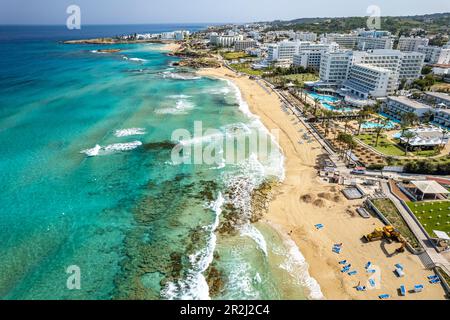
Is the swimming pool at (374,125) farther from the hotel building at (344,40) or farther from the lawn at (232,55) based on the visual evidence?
the hotel building at (344,40)

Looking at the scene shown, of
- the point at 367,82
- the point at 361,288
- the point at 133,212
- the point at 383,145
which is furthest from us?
the point at 367,82

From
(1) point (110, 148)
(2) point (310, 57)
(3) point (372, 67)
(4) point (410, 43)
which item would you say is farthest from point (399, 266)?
(4) point (410, 43)

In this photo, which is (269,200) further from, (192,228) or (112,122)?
(112,122)

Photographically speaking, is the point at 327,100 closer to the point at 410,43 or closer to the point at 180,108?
the point at 180,108

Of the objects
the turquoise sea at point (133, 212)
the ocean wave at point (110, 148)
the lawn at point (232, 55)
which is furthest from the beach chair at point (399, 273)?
the lawn at point (232, 55)

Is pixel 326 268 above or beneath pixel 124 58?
beneath

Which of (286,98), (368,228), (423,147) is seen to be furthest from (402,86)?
(368,228)
